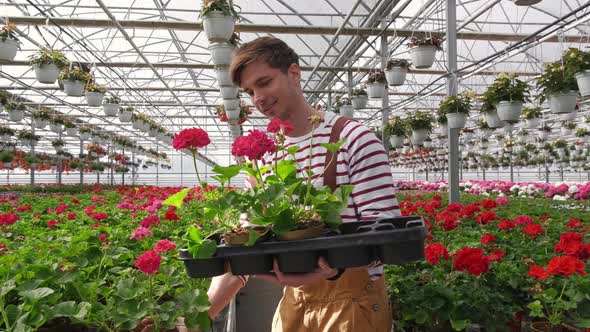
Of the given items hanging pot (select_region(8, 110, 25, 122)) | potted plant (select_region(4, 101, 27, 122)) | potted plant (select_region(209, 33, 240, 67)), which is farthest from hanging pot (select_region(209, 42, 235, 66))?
hanging pot (select_region(8, 110, 25, 122))

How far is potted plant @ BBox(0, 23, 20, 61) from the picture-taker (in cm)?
538

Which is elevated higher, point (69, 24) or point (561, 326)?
point (69, 24)

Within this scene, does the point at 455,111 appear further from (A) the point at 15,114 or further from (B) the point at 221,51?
(A) the point at 15,114

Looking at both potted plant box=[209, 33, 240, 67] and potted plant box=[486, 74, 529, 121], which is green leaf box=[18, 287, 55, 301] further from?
potted plant box=[486, 74, 529, 121]

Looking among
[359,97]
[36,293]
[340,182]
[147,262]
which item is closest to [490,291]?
[340,182]

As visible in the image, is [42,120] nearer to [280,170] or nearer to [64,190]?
[64,190]

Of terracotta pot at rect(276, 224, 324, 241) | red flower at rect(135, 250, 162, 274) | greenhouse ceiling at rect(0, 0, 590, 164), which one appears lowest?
red flower at rect(135, 250, 162, 274)

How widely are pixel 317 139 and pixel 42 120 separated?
12318 mm

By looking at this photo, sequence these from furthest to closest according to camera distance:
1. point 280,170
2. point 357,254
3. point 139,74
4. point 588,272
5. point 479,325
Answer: point 139,74 < point 588,272 < point 479,325 < point 280,170 < point 357,254

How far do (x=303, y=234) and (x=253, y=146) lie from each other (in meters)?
0.26

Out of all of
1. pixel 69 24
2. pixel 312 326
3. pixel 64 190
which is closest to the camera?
pixel 312 326

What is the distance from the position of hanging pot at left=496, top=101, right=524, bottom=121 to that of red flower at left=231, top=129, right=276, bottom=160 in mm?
4926

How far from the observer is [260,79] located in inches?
47.3

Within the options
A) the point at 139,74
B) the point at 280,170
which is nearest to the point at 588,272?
the point at 280,170
